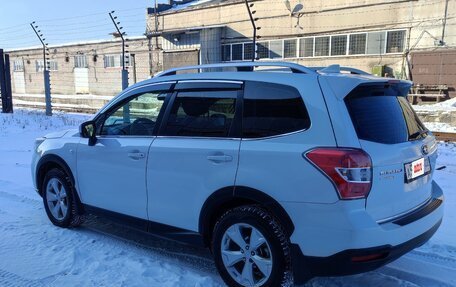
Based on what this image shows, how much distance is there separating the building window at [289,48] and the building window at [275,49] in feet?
0.88

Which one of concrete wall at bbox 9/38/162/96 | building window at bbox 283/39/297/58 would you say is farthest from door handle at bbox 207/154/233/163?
concrete wall at bbox 9/38/162/96

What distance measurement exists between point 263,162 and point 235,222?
22.4 inches

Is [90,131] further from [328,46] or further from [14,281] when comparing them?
[328,46]

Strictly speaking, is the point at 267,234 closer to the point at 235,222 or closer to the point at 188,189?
the point at 235,222

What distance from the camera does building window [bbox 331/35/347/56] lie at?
24594 mm

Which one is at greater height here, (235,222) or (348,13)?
(348,13)

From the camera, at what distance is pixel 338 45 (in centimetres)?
2480

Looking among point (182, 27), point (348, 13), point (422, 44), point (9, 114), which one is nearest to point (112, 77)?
point (182, 27)

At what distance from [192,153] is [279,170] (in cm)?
86

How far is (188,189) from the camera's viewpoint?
11.8 ft

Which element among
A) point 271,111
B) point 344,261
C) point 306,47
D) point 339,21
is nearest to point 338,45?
point 339,21

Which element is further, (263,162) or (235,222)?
(235,222)

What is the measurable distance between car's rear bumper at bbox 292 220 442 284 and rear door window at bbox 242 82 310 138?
0.87m

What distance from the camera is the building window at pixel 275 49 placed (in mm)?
27375
